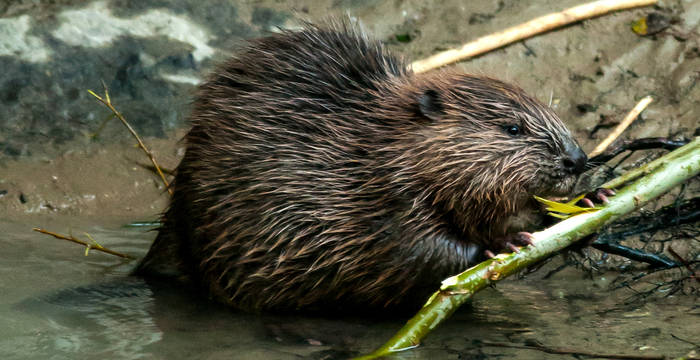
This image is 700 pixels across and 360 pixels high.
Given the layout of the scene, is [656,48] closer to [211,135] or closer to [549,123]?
[549,123]

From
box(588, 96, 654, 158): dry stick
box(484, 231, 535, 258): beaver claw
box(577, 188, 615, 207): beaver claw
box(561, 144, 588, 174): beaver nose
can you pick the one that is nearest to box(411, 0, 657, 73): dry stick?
box(588, 96, 654, 158): dry stick

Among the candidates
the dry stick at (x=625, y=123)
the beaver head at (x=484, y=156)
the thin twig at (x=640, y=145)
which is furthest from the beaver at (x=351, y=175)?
the dry stick at (x=625, y=123)

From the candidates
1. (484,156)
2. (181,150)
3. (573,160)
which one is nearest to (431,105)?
(484,156)

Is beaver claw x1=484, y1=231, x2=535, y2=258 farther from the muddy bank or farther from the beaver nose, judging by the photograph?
the muddy bank

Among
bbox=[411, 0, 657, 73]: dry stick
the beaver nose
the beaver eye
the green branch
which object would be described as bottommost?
the green branch

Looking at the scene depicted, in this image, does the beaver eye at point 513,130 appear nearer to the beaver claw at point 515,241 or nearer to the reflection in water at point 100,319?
the beaver claw at point 515,241

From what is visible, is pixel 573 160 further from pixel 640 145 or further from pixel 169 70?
pixel 169 70

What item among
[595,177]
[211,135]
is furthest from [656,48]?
[211,135]
